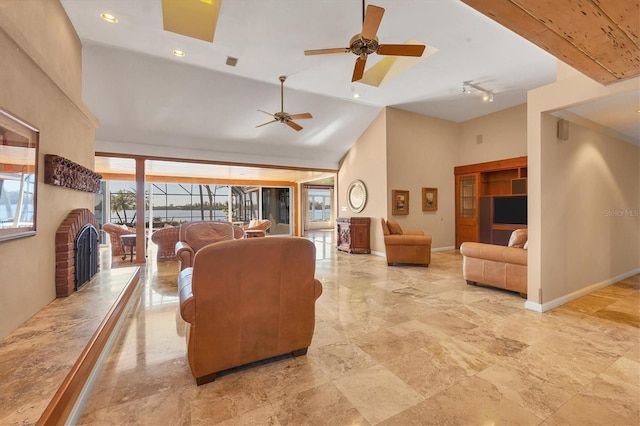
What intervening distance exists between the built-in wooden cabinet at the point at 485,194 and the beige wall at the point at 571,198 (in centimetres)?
225

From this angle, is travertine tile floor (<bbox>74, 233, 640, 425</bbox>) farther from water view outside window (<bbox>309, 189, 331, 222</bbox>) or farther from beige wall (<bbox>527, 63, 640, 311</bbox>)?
water view outside window (<bbox>309, 189, 331, 222</bbox>)

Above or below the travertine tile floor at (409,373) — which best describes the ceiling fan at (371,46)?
above

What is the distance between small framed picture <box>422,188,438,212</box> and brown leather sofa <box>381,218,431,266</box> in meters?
1.85

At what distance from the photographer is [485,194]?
7.37 meters

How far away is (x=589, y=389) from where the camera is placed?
180 cm

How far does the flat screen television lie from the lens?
6328mm

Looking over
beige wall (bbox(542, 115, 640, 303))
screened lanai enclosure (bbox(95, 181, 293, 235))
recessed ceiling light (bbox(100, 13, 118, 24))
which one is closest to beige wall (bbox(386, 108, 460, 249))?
beige wall (bbox(542, 115, 640, 303))

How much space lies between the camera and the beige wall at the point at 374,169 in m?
6.89

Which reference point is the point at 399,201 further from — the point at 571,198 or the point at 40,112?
the point at 40,112

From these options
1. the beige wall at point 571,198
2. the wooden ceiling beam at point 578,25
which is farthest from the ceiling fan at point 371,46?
the beige wall at point 571,198

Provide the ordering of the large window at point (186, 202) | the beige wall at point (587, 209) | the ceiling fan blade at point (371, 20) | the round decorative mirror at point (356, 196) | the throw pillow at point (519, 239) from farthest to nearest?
the large window at point (186, 202), the round decorative mirror at point (356, 196), the throw pillow at point (519, 239), the beige wall at point (587, 209), the ceiling fan blade at point (371, 20)

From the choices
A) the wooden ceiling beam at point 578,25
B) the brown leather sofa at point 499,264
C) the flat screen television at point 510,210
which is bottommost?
the brown leather sofa at point 499,264

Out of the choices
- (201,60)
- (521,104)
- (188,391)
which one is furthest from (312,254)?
(521,104)

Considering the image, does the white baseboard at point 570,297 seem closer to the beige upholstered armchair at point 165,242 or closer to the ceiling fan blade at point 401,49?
the ceiling fan blade at point 401,49
